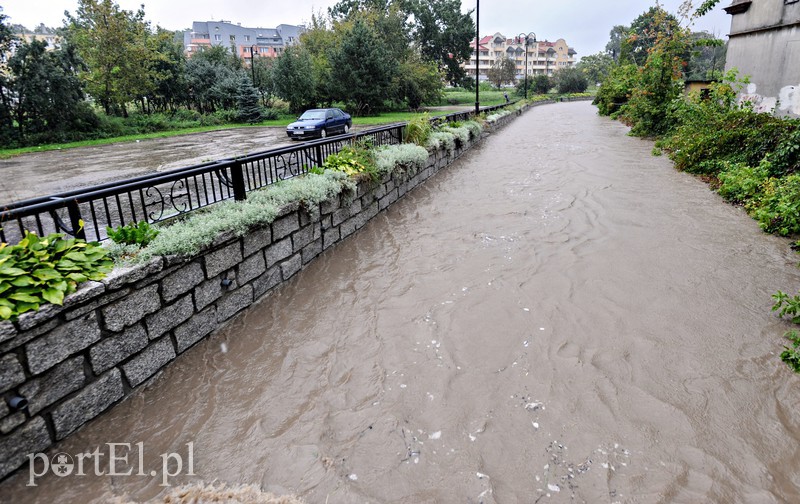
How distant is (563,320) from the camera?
15.5ft

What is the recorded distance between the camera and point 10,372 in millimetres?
2768

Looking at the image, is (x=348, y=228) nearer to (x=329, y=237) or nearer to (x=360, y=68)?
(x=329, y=237)

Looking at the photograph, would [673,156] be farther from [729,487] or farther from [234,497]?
[234,497]

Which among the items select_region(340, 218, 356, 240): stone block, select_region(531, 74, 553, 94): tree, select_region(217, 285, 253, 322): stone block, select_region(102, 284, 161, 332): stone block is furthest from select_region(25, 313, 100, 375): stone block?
select_region(531, 74, 553, 94): tree

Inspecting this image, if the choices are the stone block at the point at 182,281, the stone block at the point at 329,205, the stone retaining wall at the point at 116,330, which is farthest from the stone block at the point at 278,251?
the stone block at the point at 182,281

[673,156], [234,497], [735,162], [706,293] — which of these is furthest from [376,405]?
[673,156]

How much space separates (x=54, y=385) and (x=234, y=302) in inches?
74.1

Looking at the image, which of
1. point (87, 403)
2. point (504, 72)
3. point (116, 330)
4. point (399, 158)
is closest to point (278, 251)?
point (116, 330)

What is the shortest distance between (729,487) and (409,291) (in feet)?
11.4

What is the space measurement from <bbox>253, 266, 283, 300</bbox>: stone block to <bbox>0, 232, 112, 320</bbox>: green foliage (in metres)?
1.77

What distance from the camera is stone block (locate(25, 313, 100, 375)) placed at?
289cm

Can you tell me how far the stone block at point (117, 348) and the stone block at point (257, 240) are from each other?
1.41m

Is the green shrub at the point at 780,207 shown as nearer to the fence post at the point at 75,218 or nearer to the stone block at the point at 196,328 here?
the stone block at the point at 196,328

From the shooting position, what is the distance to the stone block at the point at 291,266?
5632mm
